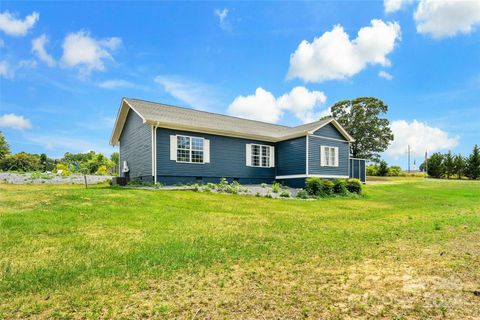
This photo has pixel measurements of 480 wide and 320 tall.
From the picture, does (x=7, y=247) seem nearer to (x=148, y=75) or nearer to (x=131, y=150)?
(x=148, y=75)

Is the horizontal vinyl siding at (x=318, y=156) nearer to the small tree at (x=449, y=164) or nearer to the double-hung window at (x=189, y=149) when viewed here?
the double-hung window at (x=189, y=149)

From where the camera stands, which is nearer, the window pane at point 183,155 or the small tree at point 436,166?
the window pane at point 183,155

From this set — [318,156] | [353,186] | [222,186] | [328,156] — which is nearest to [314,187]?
[353,186]

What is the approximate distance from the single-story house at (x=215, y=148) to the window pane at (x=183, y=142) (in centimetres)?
6

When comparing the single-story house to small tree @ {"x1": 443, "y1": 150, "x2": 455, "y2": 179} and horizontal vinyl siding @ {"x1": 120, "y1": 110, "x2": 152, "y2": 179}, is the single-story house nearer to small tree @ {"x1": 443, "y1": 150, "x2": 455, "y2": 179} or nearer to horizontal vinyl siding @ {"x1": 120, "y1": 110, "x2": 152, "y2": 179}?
horizontal vinyl siding @ {"x1": 120, "y1": 110, "x2": 152, "y2": 179}

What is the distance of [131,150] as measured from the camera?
64.3 feet

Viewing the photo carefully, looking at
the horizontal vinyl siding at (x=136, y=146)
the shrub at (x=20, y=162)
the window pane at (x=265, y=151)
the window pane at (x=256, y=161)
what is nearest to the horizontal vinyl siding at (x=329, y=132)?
the window pane at (x=265, y=151)

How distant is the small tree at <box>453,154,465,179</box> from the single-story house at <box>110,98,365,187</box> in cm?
3362

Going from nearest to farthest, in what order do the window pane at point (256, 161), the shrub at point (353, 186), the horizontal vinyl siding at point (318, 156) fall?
the shrub at point (353, 186) < the horizontal vinyl siding at point (318, 156) < the window pane at point (256, 161)

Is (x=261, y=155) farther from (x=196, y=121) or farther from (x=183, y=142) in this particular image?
(x=183, y=142)

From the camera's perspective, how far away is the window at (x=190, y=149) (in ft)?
55.2

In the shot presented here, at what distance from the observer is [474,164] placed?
42719 millimetres

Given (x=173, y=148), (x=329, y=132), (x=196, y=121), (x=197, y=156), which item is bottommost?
(x=197, y=156)

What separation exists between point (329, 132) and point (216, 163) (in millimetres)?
8415
